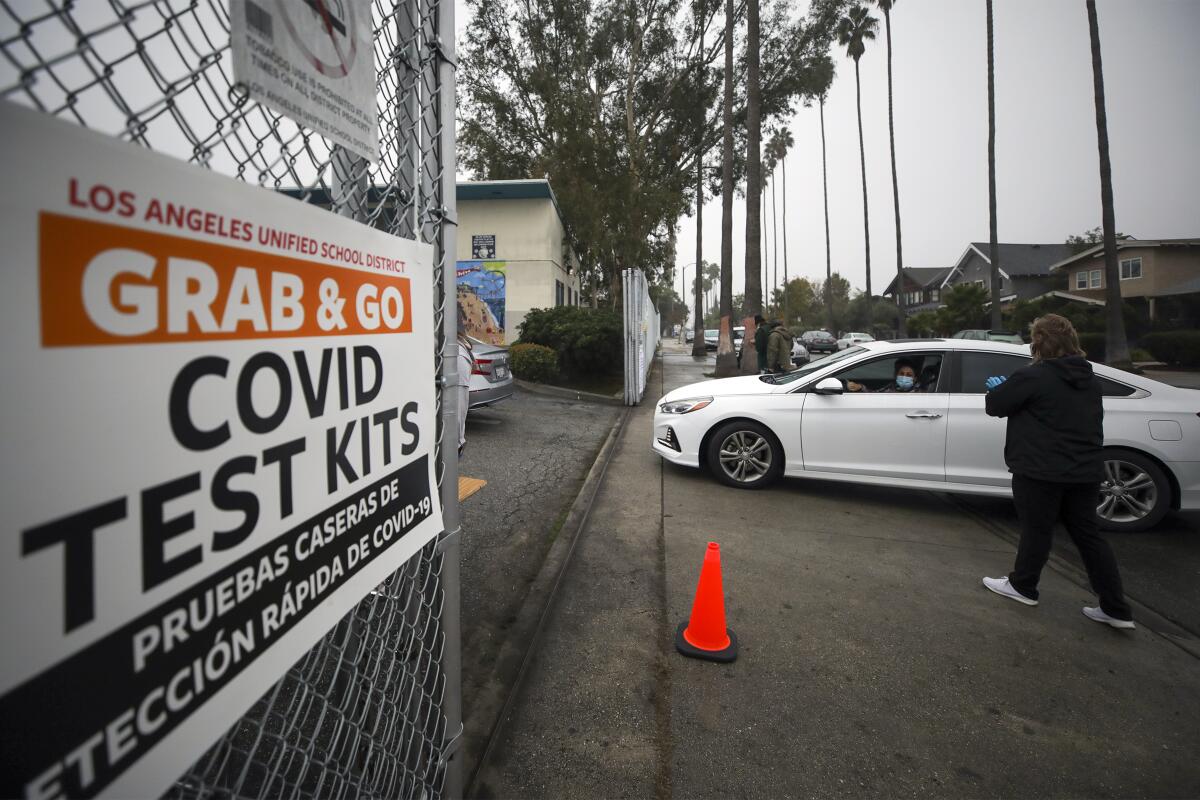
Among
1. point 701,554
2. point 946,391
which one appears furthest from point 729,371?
point 701,554

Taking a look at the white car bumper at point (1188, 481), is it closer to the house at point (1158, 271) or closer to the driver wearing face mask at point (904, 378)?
the driver wearing face mask at point (904, 378)

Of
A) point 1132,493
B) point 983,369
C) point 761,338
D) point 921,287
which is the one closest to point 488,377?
point 983,369

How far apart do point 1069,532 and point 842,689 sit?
1822 mm

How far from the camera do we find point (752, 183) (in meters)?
15.6

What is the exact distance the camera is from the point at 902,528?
4867mm

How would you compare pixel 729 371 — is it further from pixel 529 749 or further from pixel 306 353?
pixel 306 353

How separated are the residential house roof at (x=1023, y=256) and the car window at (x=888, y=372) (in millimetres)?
47330

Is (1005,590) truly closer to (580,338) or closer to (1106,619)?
(1106,619)

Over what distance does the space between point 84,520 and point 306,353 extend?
47 centimetres

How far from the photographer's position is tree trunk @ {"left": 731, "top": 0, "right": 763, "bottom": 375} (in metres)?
Result: 14.8

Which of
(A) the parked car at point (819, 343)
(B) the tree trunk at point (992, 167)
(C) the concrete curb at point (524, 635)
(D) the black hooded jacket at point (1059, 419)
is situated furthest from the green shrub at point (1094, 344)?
(C) the concrete curb at point (524, 635)

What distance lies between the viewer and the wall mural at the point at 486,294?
1838 cm

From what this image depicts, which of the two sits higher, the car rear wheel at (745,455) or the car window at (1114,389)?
the car window at (1114,389)

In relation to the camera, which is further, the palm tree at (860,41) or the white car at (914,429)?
the palm tree at (860,41)
